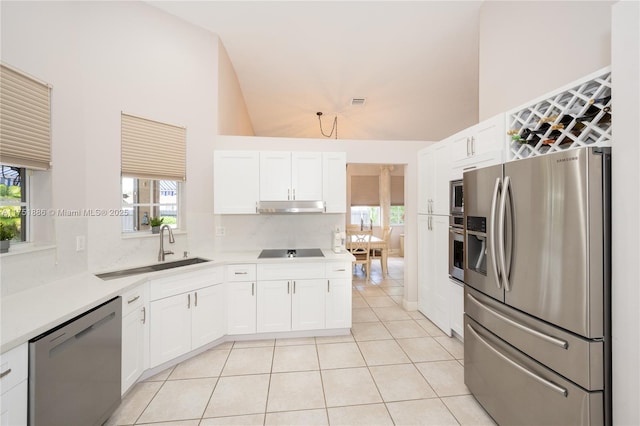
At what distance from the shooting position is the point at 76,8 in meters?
2.33

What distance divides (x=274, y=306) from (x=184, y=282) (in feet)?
3.18

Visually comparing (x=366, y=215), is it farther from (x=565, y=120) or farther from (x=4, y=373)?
(x=4, y=373)

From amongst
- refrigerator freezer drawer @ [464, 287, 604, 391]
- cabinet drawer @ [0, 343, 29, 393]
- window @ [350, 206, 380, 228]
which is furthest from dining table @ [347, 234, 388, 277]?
cabinet drawer @ [0, 343, 29, 393]

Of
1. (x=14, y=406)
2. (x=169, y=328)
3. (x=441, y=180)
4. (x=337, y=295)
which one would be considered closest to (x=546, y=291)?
(x=441, y=180)

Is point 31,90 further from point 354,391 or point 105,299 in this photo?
point 354,391

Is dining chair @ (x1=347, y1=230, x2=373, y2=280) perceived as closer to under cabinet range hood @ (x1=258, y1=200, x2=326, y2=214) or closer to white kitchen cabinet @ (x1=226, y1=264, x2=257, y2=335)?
under cabinet range hood @ (x1=258, y1=200, x2=326, y2=214)

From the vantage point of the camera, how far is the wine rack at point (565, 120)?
148 centimetres

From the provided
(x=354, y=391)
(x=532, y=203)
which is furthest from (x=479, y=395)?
(x=532, y=203)

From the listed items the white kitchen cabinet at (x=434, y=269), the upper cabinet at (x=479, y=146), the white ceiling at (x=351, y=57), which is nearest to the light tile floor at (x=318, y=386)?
the white kitchen cabinet at (x=434, y=269)

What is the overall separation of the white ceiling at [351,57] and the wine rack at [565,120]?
5.50ft

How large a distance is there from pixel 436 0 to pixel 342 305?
3.37 metres

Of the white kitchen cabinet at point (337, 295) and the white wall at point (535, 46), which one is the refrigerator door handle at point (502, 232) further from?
the white kitchen cabinet at point (337, 295)

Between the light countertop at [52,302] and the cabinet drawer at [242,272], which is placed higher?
the light countertop at [52,302]

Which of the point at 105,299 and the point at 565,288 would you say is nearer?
the point at 565,288
